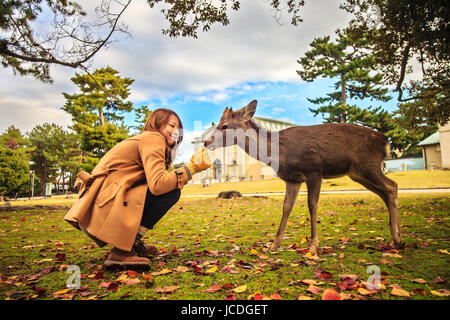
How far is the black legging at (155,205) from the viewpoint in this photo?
120 inches

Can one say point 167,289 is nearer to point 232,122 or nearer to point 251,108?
point 232,122

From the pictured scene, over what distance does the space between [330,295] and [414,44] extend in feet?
21.7

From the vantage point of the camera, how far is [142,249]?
337cm

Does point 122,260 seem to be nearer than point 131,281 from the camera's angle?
No

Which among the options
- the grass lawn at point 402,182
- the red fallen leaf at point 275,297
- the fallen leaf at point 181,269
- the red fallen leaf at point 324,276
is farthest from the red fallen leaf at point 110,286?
the grass lawn at point 402,182

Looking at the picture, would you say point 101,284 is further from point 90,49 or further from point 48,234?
point 90,49

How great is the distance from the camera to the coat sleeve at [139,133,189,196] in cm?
272

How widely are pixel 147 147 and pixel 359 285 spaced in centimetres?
237

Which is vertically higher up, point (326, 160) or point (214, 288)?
point (326, 160)

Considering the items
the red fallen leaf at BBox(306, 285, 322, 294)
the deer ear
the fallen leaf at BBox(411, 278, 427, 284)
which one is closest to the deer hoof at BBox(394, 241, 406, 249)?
the fallen leaf at BBox(411, 278, 427, 284)

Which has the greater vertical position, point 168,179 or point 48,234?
point 168,179

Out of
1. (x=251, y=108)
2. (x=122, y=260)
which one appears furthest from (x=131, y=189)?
(x=251, y=108)

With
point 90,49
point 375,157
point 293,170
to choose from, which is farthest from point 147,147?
point 90,49
